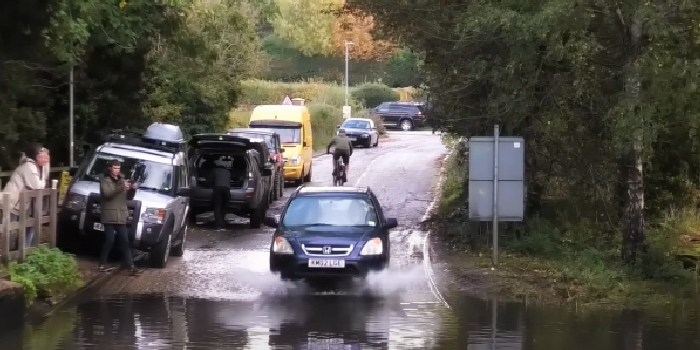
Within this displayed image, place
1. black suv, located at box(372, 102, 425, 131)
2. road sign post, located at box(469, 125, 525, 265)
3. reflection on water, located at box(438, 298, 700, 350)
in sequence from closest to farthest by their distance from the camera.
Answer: reflection on water, located at box(438, 298, 700, 350) → road sign post, located at box(469, 125, 525, 265) → black suv, located at box(372, 102, 425, 131)

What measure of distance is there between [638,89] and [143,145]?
819 centimetres

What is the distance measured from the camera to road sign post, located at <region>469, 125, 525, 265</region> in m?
17.1

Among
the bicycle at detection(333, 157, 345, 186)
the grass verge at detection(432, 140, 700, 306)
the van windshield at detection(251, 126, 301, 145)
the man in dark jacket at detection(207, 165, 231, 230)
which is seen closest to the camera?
the grass verge at detection(432, 140, 700, 306)

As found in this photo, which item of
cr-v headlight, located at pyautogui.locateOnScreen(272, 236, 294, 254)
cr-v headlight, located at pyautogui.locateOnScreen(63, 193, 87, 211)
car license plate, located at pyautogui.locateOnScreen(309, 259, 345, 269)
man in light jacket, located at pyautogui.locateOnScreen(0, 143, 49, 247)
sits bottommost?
car license plate, located at pyautogui.locateOnScreen(309, 259, 345, 269)

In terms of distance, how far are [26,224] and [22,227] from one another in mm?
340

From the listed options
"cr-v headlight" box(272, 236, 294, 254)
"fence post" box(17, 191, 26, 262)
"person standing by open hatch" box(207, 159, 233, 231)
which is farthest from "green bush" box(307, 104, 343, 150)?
"fence post" box(17, 191, 26, 262)

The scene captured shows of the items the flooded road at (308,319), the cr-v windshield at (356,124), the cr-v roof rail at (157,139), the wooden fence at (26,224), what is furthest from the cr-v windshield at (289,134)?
the wooden fence at (26,224)

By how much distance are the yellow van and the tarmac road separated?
11.0m

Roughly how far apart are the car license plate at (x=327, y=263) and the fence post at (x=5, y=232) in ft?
13.1

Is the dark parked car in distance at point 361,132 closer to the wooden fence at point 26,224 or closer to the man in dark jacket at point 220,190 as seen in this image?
the man in dark jacket at point 220,190

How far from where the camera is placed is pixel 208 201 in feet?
74.3

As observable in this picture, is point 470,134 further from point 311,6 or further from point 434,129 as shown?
point 311,6

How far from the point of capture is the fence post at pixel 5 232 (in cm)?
1312

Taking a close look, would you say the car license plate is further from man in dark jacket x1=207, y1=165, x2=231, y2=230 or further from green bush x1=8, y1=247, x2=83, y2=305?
man in dark jacket x1=207, y1=165, x2=231, y2=230
